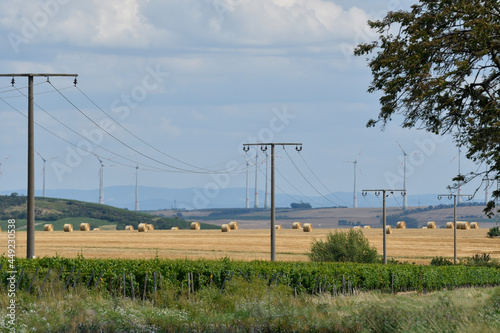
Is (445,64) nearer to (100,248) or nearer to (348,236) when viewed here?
(348,236)

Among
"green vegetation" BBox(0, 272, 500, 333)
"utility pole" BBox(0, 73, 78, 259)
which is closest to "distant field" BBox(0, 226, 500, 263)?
"utility pole" BBox(0, 73, 78, 259)

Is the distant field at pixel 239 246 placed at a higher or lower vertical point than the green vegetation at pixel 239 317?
lower

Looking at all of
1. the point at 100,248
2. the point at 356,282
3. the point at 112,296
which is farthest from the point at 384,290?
the point at 100,248

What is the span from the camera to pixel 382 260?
53.3 meters

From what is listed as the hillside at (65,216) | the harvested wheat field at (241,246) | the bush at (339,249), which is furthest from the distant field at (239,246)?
the hillside at (65,216)

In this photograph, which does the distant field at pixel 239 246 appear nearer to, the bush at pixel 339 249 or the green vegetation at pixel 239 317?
the bush at pixel 339 249

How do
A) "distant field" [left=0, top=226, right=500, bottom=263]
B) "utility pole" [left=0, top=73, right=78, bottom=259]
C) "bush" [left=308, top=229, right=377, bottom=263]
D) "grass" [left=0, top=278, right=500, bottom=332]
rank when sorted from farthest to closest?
"distant field" [left=0, top=226, right=500, bottom=263] → "bush" [left=308, top=229, right=377, bottom=263] → "utility pole" [left=0, top=73, right=78, bottom=259] → "grass" [left=0, top=278, right=500, bottom=332]

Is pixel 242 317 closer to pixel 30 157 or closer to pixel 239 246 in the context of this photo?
pixel 30 157

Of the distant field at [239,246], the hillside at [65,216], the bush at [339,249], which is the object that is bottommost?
the hillside at [65,216]

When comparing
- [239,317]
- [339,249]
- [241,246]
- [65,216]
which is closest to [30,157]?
[239,317]

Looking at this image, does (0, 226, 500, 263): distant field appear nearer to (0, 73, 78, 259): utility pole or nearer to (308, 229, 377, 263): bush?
(308, 229, 377, 263): bush

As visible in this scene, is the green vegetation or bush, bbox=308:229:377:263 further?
bush, bbox=308:229:377:263

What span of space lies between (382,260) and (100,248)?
25.8 meters

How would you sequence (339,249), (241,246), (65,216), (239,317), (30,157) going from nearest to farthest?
(239,317) → (30,157) → (339,249) → (241,246) → (65,216)
